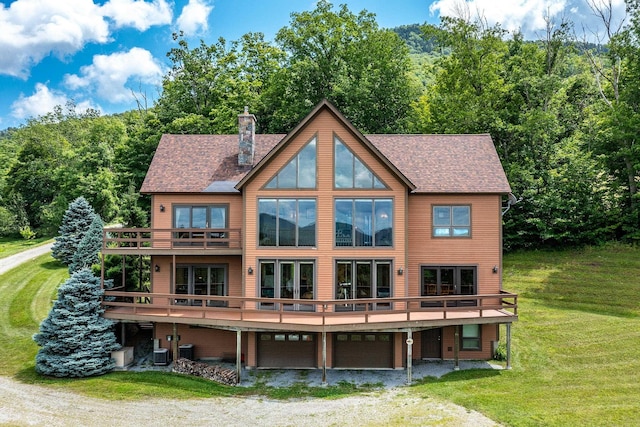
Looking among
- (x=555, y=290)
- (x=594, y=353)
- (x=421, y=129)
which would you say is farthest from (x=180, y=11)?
(x=594, y=353)

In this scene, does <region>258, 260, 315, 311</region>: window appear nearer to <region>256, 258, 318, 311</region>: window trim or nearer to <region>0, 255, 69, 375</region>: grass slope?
<region>256, 258, 318, 311</region>: window trim

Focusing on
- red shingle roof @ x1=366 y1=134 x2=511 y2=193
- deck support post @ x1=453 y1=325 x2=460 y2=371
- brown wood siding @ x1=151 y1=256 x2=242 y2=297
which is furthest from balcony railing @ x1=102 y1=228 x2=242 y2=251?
deck support post @ x1=453 y1=325 x2=460 y2=371

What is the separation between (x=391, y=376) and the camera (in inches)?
680

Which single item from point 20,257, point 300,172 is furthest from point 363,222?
point 20,257

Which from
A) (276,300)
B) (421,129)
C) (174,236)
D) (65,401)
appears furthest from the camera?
(421,129)

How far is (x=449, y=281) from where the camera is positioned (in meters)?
19.4

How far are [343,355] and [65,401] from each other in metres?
9.30

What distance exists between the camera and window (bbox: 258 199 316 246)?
1819 cm

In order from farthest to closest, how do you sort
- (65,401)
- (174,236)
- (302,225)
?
1. (174,236)
2. (302,225)
3. (65,401)

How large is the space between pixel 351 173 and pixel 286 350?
7121 mm

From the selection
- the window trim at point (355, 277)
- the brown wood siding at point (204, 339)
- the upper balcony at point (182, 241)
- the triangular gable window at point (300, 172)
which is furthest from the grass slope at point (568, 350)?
the upper balcony at point (182, 241)

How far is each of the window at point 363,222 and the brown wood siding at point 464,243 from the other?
5.18 feet

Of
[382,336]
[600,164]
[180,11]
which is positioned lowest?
[382,336]

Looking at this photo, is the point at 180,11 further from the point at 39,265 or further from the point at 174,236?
the point at 174,236
